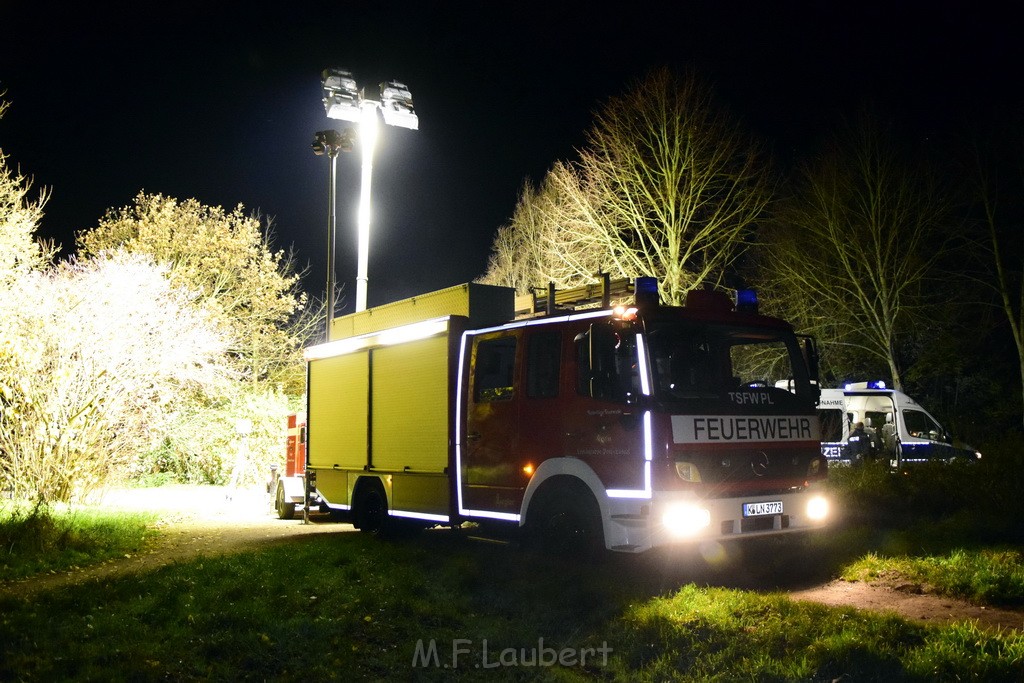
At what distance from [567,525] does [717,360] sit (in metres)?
2.17

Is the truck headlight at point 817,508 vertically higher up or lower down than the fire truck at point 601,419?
lower down

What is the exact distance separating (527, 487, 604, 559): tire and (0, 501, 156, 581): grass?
5.72 m

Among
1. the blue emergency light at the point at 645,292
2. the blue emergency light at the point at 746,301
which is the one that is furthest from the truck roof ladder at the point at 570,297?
the blue emergency light at the point at 746,301

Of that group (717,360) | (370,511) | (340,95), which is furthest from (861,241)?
(717,360)

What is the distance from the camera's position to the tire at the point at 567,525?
8.35 m

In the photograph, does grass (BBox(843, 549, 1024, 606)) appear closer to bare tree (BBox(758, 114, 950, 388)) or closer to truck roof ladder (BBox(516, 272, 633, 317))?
truck roof ladder (BBox(516, 272, 633, 317))

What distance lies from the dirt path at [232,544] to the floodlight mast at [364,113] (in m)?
4.56

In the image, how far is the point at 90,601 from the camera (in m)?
8.05

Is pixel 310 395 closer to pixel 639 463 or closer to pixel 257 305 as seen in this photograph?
pixel 639 463

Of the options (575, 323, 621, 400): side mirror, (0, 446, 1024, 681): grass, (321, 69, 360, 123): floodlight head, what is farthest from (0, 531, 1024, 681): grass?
(321, 69, 360, 123): floodlight head

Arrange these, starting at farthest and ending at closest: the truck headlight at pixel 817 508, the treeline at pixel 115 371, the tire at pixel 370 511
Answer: the treeline at pixel 115 371, the tire at pixel 370 511, the truck headlight at pixel 817 508

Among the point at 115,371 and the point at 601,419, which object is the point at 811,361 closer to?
the point at 601,419

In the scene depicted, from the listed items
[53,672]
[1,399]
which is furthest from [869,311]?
[53,672]

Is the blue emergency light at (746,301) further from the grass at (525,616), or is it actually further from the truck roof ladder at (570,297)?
the grass at (525,616)
